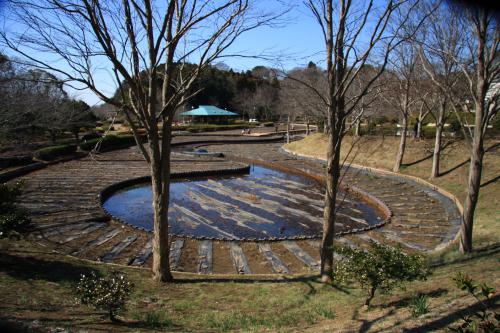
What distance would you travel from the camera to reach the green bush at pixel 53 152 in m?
23.0

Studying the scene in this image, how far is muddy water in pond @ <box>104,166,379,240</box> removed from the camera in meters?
12.9

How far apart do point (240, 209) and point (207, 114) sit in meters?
48.1

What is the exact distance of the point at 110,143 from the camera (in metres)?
31.8

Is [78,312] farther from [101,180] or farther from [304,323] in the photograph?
[101,180]

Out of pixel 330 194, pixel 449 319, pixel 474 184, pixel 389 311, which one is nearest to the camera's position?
pixel 449 319

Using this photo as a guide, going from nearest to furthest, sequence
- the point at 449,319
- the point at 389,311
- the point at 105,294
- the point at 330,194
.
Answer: the point at 449,319 < the point at 105,294 < the point at 389,311 < the point at 330,194

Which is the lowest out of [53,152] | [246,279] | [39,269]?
[246,279]

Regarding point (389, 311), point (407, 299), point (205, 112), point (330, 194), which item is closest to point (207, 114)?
point (205, 112)

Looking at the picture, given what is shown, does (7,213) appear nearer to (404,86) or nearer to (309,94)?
(404,86)

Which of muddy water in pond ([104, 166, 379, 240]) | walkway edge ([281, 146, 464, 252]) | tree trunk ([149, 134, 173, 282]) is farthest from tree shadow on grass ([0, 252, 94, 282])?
walkway edge ([281, 146, 464, 252])

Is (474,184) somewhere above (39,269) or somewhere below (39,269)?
above

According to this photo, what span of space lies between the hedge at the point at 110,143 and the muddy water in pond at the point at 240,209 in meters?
11.9

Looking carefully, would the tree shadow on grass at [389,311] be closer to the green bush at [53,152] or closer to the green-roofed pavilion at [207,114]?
the green bush at [53,152]

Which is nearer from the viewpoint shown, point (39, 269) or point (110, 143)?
point (39, 269)
